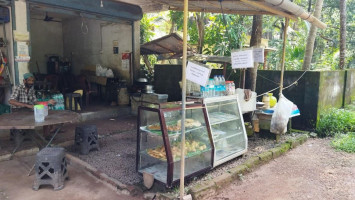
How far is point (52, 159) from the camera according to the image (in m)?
3.55

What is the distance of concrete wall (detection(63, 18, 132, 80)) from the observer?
30.3 feet

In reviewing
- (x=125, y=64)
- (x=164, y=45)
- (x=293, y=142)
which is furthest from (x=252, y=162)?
(x=125, y=64)

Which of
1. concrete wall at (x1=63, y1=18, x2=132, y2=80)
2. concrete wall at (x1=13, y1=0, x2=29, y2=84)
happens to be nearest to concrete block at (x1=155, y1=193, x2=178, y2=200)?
concrete wall at (x1=13, y1=0, x2=29, y2=84)

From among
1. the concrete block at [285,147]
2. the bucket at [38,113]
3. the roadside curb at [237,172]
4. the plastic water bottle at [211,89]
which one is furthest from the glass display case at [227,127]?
the bucket at [38,113]

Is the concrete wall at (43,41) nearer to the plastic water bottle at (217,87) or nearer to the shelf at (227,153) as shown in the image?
the plastic water bottle at (217,87)

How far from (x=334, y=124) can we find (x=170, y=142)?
4.81 meters

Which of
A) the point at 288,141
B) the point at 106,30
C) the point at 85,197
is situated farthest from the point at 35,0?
the point at 288,141

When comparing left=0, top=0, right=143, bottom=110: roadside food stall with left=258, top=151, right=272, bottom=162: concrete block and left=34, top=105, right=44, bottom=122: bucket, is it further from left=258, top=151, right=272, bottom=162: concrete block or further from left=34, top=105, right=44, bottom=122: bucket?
left=258, top=151, right=272, bottom=162: concrete block

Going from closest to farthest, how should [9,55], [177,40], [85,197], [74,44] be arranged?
[85,197], [9,55], [177,40], [74,44]

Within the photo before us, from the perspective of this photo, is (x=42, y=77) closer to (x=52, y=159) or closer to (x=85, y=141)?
(x=85, y=141)

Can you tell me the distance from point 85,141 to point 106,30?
6147 mm

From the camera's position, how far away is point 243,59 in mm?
4684

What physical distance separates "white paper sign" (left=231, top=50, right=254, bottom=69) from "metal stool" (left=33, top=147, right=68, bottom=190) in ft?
10.9

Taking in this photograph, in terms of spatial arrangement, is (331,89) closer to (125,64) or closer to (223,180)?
(223,180)
